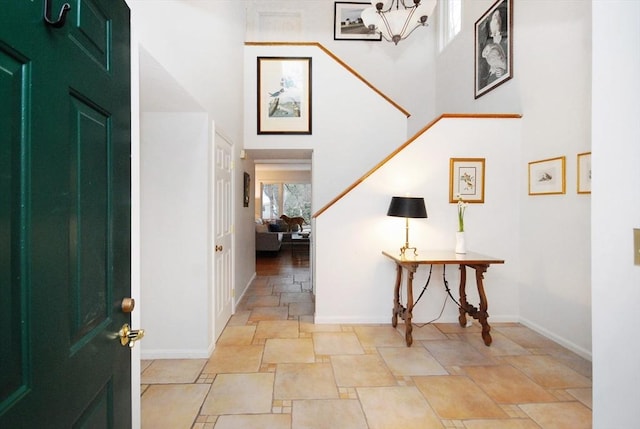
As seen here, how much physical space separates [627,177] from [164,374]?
2.97 meters

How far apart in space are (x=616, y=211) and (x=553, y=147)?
2.58 metres

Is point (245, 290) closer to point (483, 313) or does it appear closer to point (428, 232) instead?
point (428, 232)

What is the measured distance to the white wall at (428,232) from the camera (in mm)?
3674

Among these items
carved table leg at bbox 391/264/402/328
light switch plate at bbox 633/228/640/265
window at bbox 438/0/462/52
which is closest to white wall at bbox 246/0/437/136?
window at bbox 438/0/462/52

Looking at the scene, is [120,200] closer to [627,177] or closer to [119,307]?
[119,307]

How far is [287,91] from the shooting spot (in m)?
4.78

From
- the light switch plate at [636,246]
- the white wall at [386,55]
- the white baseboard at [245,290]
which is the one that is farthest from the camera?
the white wall at [386,55]

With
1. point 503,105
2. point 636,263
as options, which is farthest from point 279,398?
point 503,105

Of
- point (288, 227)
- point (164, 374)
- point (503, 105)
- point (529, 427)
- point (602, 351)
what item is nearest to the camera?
point (602, 351)

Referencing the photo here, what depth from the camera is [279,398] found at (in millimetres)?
2252

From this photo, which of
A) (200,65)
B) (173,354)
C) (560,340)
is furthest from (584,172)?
(173,354)

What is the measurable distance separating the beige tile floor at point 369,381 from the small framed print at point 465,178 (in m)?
1.42

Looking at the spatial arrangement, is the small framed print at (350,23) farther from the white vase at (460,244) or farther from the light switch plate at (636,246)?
the light switch plate at (636,246)

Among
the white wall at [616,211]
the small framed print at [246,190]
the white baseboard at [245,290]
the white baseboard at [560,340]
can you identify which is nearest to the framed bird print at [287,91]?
the small framed print at [246,190]
